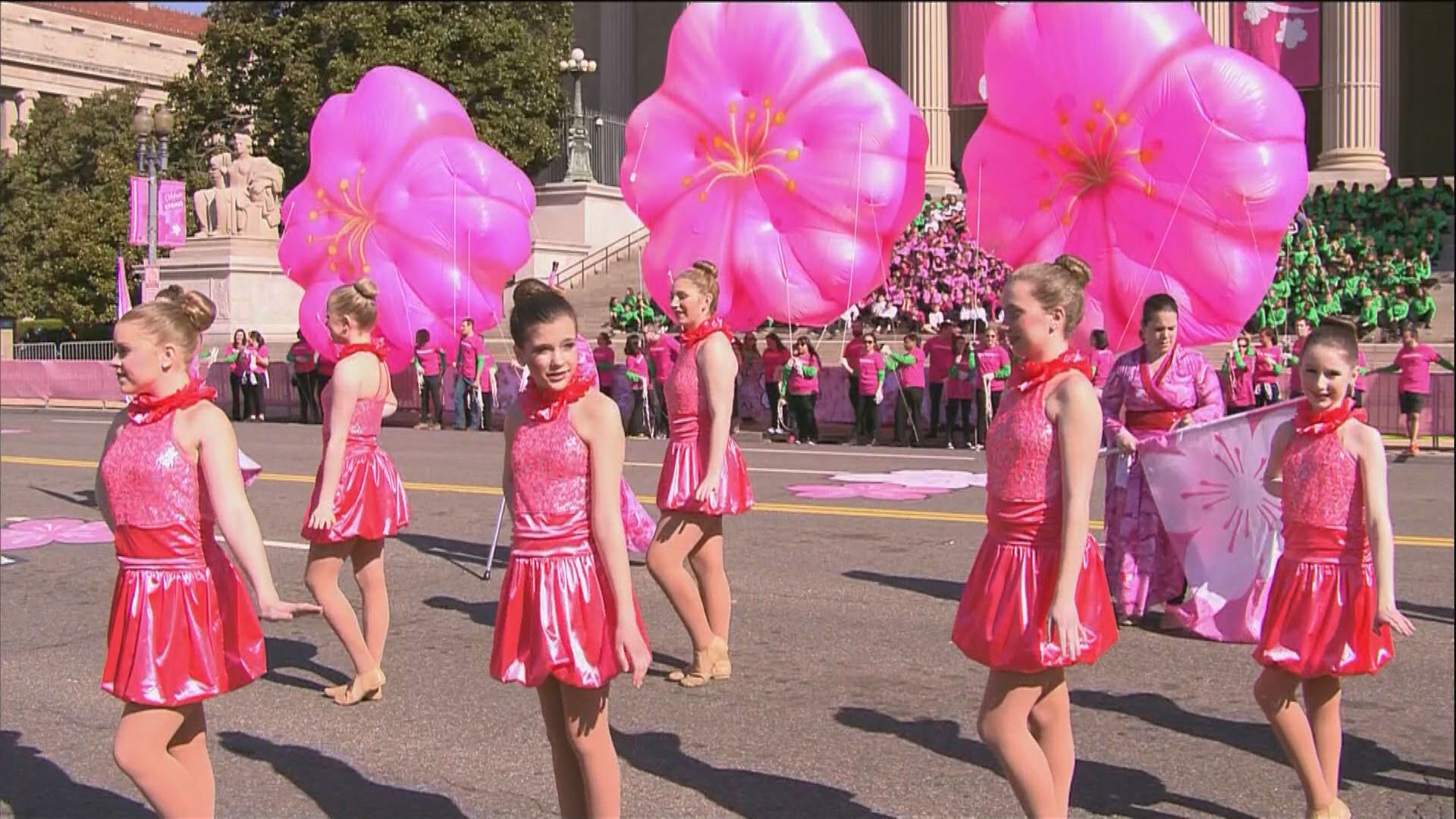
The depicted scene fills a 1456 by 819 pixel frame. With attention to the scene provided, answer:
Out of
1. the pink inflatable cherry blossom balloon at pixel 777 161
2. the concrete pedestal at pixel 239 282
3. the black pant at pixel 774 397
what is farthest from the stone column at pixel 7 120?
the pink inflatable cherry blossom balloon at pixel 777 161

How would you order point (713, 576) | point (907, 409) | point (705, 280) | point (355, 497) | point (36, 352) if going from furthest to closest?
point (36, 352)
point (907, 409)
point (713, 576)
point (705, 280)
point (355, 497)

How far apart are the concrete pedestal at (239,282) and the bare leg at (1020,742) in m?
24.8

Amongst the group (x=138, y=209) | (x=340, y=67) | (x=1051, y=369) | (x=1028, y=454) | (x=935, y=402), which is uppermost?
(x=340, y=67)

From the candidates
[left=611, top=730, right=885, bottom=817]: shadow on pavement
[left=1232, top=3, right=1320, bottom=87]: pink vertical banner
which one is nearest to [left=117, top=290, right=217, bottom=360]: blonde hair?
[left=611, top=730, right=885, bottom=817]: shadow on pavement

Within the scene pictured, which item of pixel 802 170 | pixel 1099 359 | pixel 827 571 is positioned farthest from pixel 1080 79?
pixel 1099 359

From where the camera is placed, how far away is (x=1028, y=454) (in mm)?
4156

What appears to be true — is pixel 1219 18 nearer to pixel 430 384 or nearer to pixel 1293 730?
pixel 430 384

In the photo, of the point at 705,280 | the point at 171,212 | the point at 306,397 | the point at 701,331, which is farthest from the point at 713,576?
the point at 171,212

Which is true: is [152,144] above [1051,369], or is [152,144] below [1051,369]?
above

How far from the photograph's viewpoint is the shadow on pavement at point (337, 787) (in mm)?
5066

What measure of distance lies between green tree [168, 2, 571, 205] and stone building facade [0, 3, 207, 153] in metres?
28.8

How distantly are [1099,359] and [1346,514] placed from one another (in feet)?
35.4

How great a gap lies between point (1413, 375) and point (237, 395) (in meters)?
18.1

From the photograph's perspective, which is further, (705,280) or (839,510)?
(839,510)
